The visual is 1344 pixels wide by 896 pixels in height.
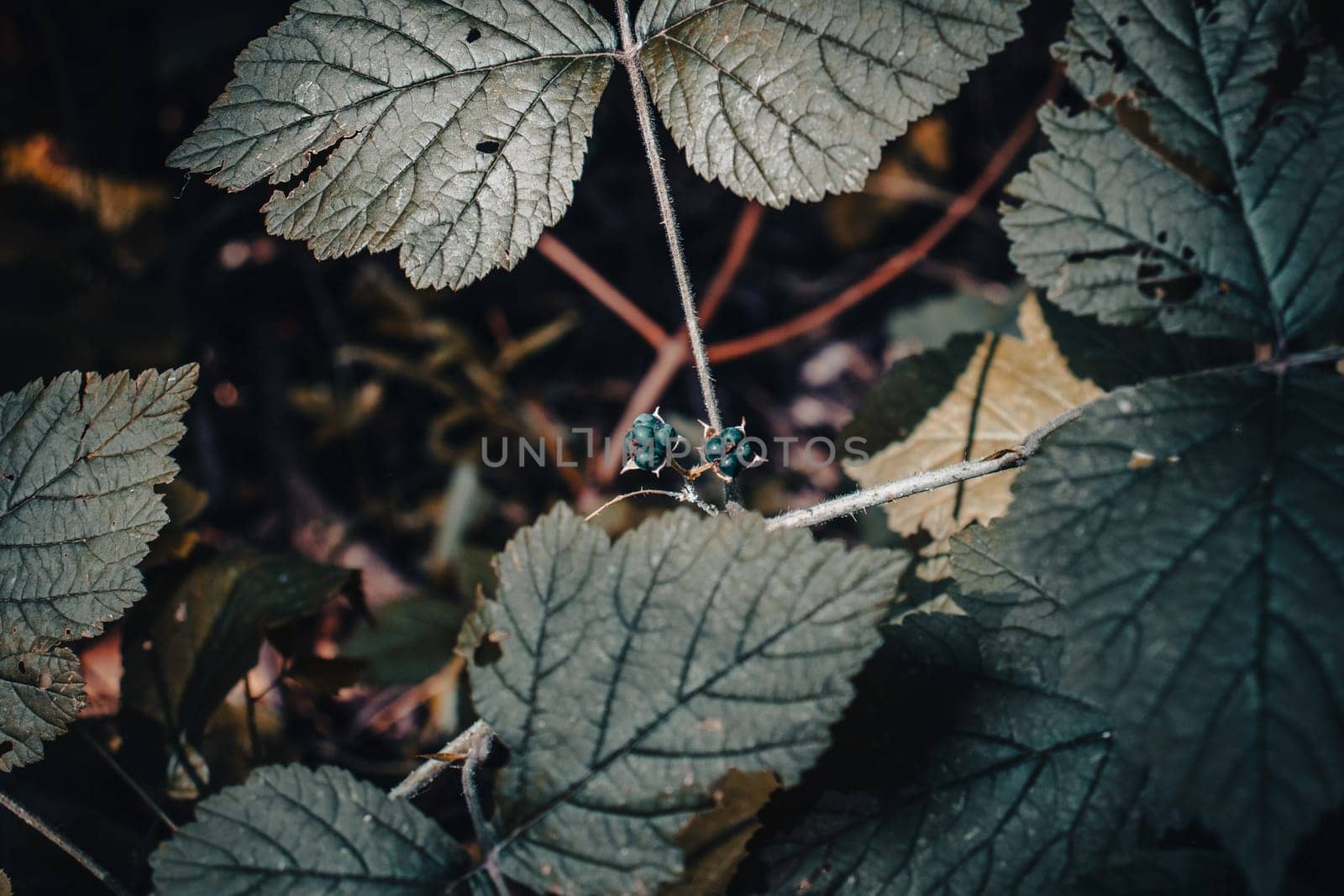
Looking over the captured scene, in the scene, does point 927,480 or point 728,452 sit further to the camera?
point 728,452

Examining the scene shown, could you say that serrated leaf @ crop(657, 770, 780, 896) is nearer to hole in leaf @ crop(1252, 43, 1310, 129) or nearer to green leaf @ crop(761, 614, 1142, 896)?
green leaf @ crop(761, 614, 1142, 896)

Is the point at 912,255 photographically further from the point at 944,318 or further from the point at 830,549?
the point at 830,549

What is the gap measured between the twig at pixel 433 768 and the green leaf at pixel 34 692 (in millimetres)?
646

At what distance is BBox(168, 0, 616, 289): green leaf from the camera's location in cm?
161

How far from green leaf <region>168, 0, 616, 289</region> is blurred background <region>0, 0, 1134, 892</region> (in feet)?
4.09

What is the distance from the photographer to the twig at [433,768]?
1.57 meters

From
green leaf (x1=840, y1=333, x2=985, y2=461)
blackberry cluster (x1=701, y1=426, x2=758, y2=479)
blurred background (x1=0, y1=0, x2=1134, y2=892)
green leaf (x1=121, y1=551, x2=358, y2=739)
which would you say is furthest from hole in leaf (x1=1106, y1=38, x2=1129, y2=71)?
green leaf (x1=121, y1=551, x2=358, y2=739)

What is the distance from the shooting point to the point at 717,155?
5.38ft

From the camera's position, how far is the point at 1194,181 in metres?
1.43

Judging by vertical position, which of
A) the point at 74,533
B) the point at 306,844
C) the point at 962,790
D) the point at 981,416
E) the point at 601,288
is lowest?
the point at 306,844

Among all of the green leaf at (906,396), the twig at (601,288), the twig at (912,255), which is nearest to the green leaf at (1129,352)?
the green leaf at (906,396)

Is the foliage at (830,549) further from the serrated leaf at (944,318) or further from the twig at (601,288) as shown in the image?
the serrated leaf at (944,318)

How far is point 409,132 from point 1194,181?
148 centimetres

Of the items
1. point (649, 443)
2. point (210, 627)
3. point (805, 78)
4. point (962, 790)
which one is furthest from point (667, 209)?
point (210, 627)
